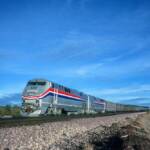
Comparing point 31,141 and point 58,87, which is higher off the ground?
point 58,87

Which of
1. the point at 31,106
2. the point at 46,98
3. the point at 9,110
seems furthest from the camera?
the point at 9,110

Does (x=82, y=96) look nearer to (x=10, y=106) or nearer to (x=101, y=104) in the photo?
(x=10, y=106)

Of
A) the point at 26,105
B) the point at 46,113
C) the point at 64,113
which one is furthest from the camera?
the point at 64,113

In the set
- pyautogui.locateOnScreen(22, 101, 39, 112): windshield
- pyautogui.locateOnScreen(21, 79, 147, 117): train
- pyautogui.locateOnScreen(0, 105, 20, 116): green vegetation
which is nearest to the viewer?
pyautogui.locateOnScreen(22, 101, 39, 112): windshield

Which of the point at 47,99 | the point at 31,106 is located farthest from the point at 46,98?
the point at 31,106

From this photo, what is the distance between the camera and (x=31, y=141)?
1255 centimetres

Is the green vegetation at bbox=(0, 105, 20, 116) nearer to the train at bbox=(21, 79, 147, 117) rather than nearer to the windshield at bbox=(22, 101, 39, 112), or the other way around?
the train at bbox=(21, 79, 147, 117)

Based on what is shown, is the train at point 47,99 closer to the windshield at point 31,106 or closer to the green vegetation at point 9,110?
the windshield at point 31,106

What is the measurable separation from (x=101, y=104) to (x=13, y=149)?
181ft

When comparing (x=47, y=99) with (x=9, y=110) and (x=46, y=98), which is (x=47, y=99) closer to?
(x=46, y=98)

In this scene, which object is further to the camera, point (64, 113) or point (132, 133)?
point (64, 113)

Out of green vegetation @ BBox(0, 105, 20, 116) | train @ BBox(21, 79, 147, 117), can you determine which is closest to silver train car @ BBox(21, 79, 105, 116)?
train @ BBox(21, 79, 147, 117)

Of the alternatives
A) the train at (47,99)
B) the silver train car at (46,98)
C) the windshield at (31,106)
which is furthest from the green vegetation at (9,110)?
the windshield at (31,106)

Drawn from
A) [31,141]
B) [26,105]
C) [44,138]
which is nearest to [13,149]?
[31,141]
